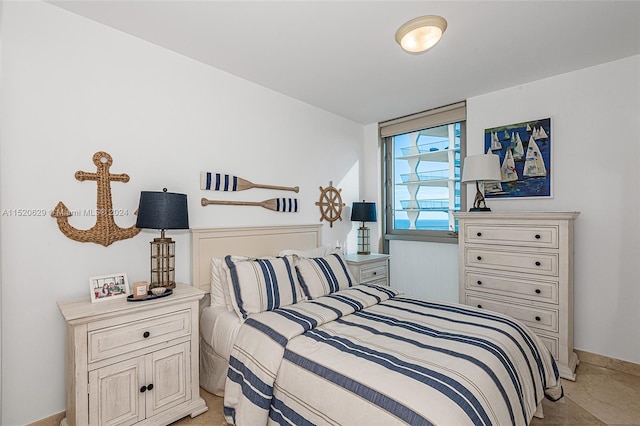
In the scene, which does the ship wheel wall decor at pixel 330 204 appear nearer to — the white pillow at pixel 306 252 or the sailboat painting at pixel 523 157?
the white pillow at pixel 306 252

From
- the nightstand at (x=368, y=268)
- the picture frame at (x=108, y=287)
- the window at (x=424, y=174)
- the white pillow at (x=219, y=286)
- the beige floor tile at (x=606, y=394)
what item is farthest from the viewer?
the window at (x=424, y=174)

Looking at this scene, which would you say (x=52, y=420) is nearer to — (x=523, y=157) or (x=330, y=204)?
(x=330, y=204)

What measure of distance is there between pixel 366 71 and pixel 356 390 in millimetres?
2420

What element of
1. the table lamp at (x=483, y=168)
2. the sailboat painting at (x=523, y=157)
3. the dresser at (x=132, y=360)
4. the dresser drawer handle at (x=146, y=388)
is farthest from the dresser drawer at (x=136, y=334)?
the sailboat painting at (x=523, y=157)

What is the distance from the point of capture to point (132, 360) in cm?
175

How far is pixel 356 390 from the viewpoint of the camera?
1328 millimetres

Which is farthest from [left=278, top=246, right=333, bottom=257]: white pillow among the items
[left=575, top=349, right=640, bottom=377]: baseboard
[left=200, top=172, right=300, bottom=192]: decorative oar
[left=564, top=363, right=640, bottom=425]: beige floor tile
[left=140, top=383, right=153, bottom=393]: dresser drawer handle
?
[left=575, top=349, right=640, bottom=377]: baseboard

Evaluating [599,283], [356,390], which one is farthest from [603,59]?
[356,390]

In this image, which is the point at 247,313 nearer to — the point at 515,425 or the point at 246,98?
the point at 515,425

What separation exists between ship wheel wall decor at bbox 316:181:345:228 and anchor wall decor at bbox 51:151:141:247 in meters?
2.04

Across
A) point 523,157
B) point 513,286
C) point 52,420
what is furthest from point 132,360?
point 523,157

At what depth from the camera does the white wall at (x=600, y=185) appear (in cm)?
253

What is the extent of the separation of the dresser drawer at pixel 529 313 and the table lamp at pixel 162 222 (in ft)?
8.64

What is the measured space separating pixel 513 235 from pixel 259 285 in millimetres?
2157
